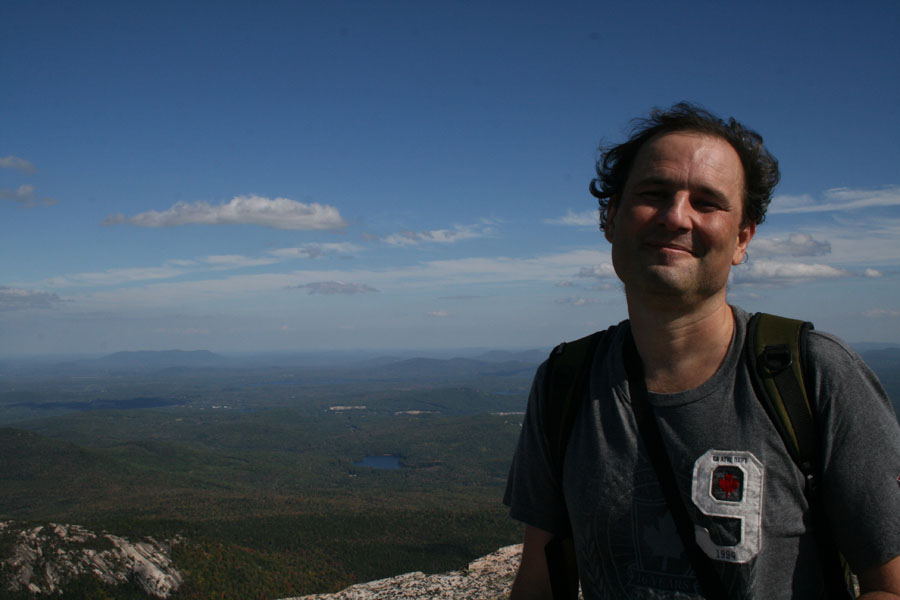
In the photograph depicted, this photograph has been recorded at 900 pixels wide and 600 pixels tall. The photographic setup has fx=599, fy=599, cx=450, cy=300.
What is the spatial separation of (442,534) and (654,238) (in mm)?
72976

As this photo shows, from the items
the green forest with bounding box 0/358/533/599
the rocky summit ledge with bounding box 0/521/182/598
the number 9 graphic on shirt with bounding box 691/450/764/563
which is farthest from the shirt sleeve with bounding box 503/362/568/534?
the rocky summit ledge with bounding box 0/521/182/598

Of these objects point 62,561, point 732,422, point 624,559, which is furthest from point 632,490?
point 62,561

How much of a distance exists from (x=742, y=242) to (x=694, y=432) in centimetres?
109

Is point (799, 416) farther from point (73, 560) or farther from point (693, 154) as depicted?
point (73, 560)

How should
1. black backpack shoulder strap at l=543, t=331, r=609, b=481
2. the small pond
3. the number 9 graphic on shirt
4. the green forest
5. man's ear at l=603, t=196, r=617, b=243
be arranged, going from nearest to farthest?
the number 9 graphic on shirt → black backpack shoulder strap at l=543, t=331, r=609, b=481 → man's ear at l=603, t=196, r=617, b=243 → the green forest → the small pond

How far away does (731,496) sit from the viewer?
2.54m

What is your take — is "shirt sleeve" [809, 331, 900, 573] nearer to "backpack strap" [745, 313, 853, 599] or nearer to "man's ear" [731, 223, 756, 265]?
"backpack strap" [745, 313, 853, 599]

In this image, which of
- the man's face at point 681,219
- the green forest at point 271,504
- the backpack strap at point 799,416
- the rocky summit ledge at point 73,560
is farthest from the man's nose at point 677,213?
the rocky summit ledge at point 73,560

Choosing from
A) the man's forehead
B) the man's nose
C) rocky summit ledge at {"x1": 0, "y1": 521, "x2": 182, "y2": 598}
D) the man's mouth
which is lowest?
rocky summit ledge at {"x1": 0, "y1": 521, "x2": 182, "y2": 598}

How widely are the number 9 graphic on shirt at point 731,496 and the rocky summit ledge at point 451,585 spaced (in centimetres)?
977

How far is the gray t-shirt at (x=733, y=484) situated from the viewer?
7.78ft

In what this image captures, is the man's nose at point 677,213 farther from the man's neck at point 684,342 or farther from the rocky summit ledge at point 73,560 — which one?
the rocky summit ledge at point 73,560

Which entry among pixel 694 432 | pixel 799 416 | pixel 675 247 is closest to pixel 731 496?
pixel 694 432

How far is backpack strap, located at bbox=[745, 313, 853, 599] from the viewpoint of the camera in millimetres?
2441
